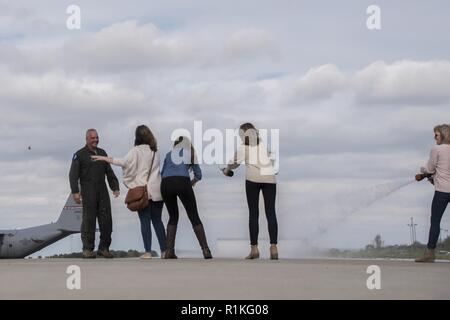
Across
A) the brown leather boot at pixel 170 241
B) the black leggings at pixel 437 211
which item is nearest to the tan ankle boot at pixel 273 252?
the brown leather boot at pixel 170 241

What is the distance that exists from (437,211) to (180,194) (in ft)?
11.7

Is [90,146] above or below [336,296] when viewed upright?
above

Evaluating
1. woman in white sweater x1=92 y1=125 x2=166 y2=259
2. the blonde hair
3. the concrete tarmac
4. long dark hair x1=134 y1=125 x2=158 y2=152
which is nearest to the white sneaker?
woman in white sweater x1=92 y1=125 x2=166 y2=259

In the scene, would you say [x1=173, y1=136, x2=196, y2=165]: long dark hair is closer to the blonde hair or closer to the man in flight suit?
the man in flight suit

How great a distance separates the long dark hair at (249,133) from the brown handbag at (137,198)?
171cm

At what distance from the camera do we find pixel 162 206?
1320 cm

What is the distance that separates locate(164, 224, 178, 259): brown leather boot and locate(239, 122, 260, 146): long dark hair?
5.34 feet

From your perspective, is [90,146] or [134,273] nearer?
[134,273]

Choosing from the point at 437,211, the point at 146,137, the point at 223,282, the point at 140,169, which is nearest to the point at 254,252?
the point at 140,169
